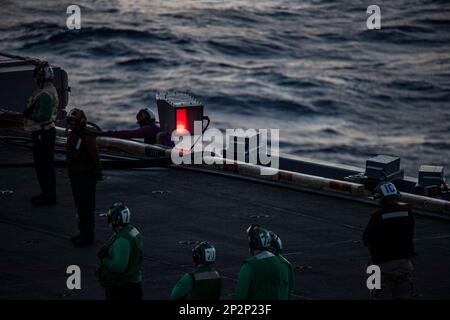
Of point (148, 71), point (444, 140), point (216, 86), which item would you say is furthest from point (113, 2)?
→ point (444, 140)

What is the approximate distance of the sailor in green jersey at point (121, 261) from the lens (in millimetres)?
14383

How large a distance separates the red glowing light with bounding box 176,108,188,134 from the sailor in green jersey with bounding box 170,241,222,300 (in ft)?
33.9

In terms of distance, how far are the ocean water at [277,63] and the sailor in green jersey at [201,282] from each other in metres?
38.6

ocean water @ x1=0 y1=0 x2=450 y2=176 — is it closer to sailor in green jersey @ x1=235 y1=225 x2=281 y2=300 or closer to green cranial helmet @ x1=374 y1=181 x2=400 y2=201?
green cranial helmet @ x1=374 y1=181 x2=400 y2=201

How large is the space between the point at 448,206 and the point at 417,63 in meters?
52.6

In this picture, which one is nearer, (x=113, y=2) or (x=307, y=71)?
(x=307, y=71)

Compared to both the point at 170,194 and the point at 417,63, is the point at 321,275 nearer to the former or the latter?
the point at 170,194

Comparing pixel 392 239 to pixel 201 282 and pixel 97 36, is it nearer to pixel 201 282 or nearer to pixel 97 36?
pixel 201 282

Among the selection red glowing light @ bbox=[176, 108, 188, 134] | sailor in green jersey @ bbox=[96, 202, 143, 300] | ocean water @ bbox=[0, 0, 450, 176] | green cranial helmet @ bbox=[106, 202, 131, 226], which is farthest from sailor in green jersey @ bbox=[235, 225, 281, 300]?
ocean water @ bbox=[0, 0, 450, 176]

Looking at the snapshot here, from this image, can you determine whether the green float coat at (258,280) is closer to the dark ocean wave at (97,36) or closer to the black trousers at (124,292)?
the black trousers at (124,292)

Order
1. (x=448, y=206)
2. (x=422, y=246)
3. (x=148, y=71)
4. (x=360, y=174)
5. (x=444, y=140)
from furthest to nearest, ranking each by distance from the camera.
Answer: (x=148, y=71) → (x=444, y=140) → (x=360, y=174) → (x=448, y=206) → (x=422, y=246)

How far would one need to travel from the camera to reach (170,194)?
2194 cm

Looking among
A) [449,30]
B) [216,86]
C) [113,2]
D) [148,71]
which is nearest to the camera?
[216,86]

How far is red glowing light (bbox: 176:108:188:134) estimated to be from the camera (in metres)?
23.8
